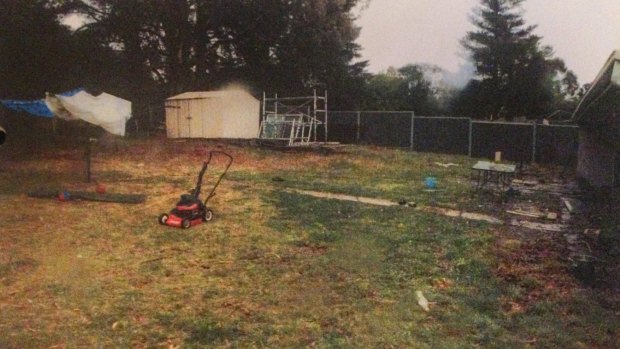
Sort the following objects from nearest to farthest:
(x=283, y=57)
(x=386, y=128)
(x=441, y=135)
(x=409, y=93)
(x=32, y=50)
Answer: (x=32, y=50) < (x=441, y=135) < (x=386, y=128) < (x=283, y=57) < (x=409, y=93)

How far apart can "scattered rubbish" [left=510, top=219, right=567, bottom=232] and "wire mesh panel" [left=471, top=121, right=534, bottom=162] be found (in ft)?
37.2

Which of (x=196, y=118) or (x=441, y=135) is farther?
(x=196, y=118)

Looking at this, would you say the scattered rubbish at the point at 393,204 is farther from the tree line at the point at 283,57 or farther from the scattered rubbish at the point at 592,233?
the tree line at the point at 283,57

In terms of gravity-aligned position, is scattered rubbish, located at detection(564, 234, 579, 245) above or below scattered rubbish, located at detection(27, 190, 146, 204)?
below

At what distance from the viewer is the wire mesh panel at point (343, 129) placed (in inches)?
1005

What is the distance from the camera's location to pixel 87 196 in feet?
31.2

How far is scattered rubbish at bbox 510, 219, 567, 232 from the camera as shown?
7.92 metres

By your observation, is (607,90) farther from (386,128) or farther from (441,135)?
(386,128)

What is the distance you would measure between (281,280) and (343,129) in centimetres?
2073

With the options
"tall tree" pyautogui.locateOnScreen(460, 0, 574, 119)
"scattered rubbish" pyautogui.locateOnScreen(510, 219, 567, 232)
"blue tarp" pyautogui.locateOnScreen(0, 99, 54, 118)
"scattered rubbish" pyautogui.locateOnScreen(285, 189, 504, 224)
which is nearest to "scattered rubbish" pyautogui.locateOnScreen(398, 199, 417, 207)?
"scattered rubbish" pyautogui.locateOnScreen(285, 189, 504, 224)

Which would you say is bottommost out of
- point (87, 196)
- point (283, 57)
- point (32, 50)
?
point (87, 196)

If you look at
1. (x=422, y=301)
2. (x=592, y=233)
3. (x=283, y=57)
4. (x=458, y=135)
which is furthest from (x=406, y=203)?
(x=283, y=57)

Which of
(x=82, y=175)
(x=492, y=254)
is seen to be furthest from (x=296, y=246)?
(x=82, y=175)

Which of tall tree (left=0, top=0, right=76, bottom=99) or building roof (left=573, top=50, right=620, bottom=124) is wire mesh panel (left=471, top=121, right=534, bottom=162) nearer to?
building roof (left=573, top=50, right=620, bottom=124)
